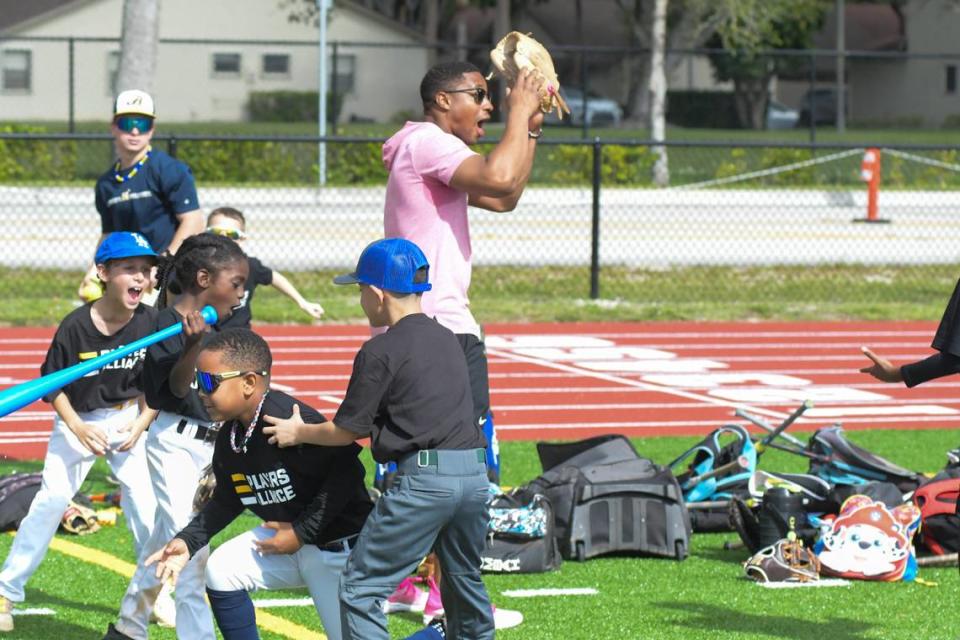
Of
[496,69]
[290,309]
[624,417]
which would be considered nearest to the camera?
[496,69]

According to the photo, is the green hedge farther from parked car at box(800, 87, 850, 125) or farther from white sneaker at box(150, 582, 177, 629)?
parked car at box(800, 87, 850, 125)

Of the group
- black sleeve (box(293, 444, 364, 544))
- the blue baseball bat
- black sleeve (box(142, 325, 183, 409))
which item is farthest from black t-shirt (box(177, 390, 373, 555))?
black sleeve (box(142, 325, 183, 409))

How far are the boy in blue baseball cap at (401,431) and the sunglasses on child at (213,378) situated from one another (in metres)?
0.18

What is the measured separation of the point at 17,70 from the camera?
4103cm

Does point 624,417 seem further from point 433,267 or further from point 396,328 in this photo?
point 396,328

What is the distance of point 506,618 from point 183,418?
158 centimetres

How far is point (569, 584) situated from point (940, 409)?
6.15 meters

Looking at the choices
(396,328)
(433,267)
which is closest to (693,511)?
(433,267)

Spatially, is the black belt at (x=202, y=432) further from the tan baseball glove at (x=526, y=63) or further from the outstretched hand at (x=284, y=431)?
the tan baseball glove at (x=526, y=63)

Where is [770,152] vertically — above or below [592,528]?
above

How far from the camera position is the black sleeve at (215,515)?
5.29 m

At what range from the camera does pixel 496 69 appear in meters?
6.23

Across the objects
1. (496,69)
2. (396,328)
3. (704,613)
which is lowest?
(704,613)

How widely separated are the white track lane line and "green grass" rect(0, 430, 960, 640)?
422cm
